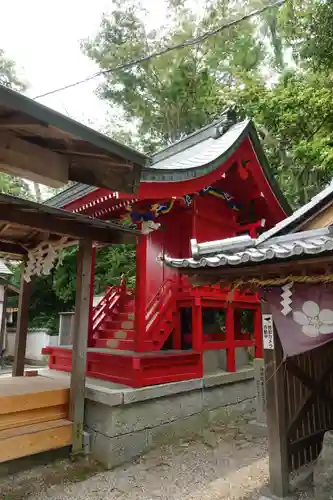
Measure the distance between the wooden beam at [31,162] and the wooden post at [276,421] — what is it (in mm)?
3167

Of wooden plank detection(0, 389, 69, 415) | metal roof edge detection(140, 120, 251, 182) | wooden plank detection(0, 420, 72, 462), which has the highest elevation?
metal roof edge detection(140, 120, 251, 182)

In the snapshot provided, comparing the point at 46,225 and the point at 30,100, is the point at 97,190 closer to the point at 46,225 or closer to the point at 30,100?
the point at 46,225

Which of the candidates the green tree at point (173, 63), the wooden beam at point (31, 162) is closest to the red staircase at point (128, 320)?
the wooden beam at point (31, 162)

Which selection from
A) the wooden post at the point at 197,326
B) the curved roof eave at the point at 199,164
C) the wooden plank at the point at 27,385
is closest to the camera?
the wooden plank at the point at 27,385

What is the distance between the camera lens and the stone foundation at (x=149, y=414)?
18.5 ft

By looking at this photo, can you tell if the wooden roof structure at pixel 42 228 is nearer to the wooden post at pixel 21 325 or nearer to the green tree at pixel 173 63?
the wooden post at pixel 21 325

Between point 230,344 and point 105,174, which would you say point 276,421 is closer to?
point 105,174

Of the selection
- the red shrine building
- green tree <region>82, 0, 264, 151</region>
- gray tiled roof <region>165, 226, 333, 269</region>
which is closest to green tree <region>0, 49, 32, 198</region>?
green tree <region>82, 0, 264, 151</region>

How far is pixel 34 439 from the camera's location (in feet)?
17.1

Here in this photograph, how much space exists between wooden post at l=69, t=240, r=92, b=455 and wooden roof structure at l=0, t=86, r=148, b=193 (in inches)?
118

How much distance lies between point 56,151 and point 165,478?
469 cm

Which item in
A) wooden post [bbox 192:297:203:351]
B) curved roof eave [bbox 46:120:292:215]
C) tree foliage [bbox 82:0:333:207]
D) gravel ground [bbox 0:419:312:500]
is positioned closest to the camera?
gravel ground [bbox 0:419:312:500]

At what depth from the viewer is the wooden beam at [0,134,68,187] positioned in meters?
2.59

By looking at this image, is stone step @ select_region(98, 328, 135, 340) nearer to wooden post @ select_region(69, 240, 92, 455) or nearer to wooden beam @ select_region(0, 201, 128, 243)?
wooden post @ select_region(69, 240, 92, 455)
